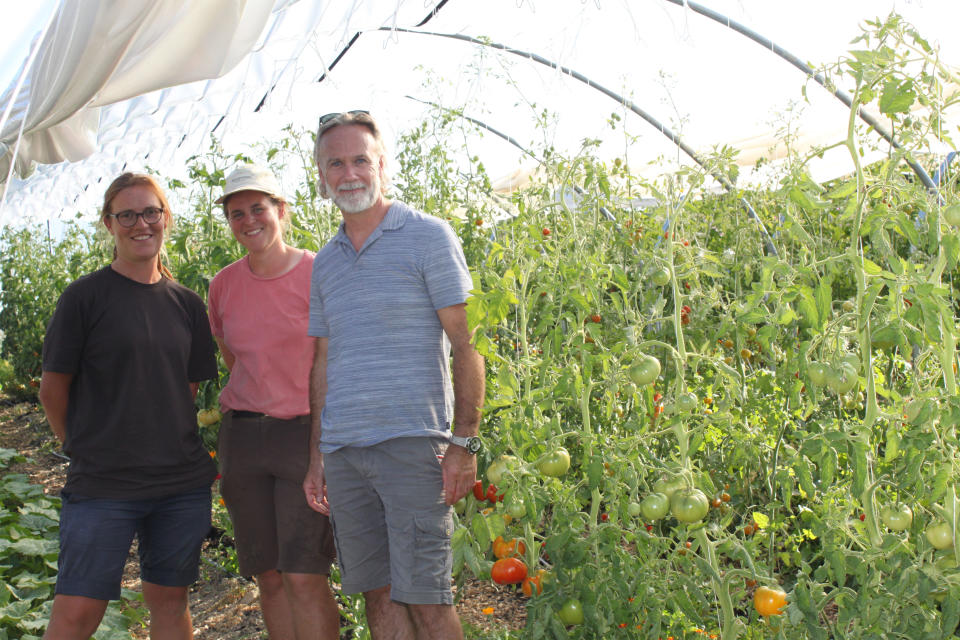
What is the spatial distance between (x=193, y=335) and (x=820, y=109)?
14.4ft

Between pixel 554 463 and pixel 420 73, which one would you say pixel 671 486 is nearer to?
pixel 554 463

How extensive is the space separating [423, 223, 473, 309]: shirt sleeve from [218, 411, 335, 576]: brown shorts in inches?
27.3

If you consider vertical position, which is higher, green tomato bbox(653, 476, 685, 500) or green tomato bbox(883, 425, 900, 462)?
green tomato bbox(883, 425, 900, 462)

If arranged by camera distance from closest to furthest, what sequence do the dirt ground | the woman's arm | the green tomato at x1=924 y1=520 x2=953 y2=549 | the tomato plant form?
the green tomato at x1=924 y1=520 x2=953 y2=549 → the tomato plant → the woman's arm → the dirt ground

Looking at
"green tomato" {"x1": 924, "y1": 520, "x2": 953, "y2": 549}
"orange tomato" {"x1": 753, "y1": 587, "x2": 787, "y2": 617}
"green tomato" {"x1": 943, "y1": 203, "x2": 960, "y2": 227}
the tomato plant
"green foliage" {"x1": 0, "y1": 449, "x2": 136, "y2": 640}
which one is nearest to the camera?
"green tomato" {"x1": 943, "y1": 203, "x2": 960, "y2": 227}

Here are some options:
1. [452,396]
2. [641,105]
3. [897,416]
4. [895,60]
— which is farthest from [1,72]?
[641,105]

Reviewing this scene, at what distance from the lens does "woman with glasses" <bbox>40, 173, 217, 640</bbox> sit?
216 centimetres

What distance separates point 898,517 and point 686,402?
1.40 ft

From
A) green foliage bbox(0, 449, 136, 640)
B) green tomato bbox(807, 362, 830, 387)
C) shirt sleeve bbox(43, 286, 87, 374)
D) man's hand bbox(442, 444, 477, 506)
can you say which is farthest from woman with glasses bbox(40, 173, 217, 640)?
green tomato bbox(807, 362, 830, 387)

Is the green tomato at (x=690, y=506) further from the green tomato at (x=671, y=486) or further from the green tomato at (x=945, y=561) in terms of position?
the green tomato at (x=945, y=561)

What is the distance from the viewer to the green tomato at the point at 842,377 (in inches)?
52.4

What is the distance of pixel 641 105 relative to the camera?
227 inches

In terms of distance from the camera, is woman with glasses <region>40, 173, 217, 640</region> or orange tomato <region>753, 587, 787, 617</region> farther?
woman with glasses <region>40, 173, 217, 640</region>

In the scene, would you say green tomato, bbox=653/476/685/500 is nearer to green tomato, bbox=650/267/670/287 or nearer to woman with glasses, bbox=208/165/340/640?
green tomato, bbox=650/267/670/287
